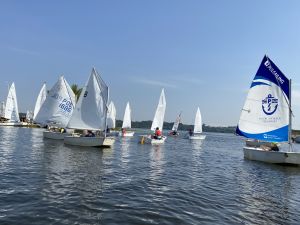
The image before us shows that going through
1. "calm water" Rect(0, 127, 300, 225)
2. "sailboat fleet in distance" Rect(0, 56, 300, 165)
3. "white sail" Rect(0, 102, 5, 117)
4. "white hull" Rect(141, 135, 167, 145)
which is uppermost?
"white sail" Rect(0, 102, 5, 117)

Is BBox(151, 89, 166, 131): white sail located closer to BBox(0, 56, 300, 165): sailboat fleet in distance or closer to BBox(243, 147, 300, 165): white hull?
BBox(0, 56, 300, 165): sailboat fleet in distance

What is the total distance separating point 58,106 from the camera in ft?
166

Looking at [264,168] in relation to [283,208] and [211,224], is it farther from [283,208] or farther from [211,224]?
[211,224]

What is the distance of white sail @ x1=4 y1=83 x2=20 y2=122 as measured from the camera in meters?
108

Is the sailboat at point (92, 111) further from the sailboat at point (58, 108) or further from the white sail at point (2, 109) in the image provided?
the white sail at point (2, 109)

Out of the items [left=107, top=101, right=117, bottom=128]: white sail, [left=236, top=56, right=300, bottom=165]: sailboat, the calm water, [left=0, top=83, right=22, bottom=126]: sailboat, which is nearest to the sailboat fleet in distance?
[left=236, top=56, right=300, bottom=165]: sailboat

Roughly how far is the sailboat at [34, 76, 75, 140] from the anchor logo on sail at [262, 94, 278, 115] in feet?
96.6

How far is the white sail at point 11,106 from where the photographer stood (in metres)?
108

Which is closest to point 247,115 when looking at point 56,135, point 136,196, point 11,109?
point 136,196

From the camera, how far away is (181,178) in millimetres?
21500

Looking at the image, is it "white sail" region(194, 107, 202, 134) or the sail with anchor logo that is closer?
the sail with anchor logo

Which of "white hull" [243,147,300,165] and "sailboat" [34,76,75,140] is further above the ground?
"sailboat" [34,76,75,140]

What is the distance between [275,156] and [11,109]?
98.4 metres

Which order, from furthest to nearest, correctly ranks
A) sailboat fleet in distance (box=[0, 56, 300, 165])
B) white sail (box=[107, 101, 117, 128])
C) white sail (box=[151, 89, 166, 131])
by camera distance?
white sail (box=[107, 101, 117, 128]) < white sail (box=[151, 89, 166, 131]) < sailboat fleet in distance (box=[0, 56, 300, 165])
